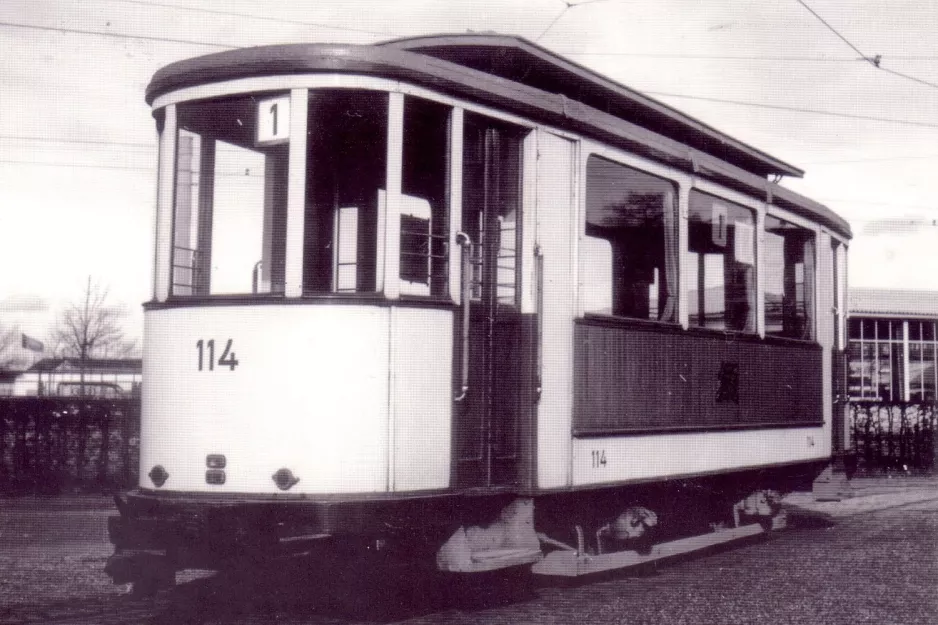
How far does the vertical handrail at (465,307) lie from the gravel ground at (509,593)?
1.33 metres

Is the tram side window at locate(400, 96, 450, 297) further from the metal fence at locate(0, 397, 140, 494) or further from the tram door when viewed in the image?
the metal fence at locate(0, 397, 140, 494)

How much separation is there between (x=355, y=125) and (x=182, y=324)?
4.80 ft

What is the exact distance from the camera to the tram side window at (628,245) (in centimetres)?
786

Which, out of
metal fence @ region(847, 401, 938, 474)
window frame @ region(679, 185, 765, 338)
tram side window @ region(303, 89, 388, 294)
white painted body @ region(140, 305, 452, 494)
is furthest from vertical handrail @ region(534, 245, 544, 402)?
metal fence @ region(847, 401, 938, 474)

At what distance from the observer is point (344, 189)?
275 inches

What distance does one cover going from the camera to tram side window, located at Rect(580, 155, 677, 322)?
7.86 meters

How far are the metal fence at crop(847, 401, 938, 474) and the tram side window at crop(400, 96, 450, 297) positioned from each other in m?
14.7

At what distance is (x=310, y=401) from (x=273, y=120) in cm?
158

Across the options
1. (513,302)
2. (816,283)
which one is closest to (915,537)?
(816,283)

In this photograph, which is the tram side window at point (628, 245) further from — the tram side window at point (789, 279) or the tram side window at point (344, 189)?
the tram side window at point (789, 279)

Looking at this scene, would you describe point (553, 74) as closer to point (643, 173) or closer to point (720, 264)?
point (643, 173)

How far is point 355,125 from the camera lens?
669 cm

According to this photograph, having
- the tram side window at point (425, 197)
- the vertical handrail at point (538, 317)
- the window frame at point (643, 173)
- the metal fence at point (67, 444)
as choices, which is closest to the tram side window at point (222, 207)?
the tram side window at point (425, 197)

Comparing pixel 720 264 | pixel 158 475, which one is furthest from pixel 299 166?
pixel 720 264
